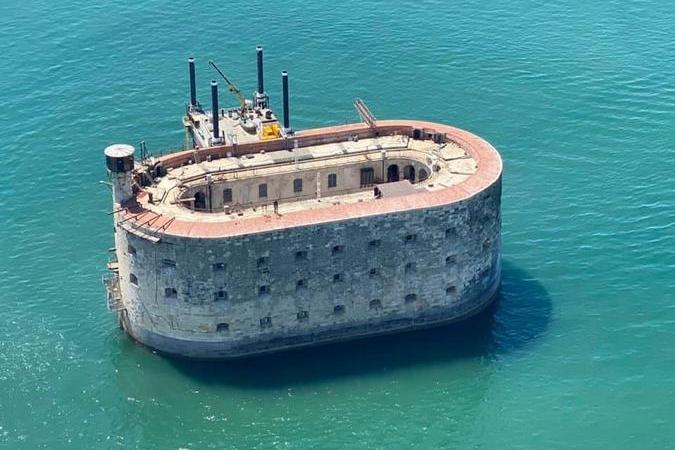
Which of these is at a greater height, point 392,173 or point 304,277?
point 392,173

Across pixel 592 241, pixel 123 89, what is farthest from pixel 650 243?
pixel 123 89

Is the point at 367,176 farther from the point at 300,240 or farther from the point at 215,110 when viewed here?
the point at 215,110

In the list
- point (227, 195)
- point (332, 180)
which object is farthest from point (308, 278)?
point (332, 180)

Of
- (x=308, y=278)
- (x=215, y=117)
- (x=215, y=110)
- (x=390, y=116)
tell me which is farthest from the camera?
(x=390, y=116)

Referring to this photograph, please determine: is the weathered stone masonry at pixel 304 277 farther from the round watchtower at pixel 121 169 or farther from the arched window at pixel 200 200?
the arched window at pixel 200 200

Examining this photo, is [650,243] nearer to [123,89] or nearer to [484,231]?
[484,231]

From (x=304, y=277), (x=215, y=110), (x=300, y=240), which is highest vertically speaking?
(x=215, y=110)

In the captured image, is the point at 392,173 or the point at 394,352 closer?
the point at 394,352
